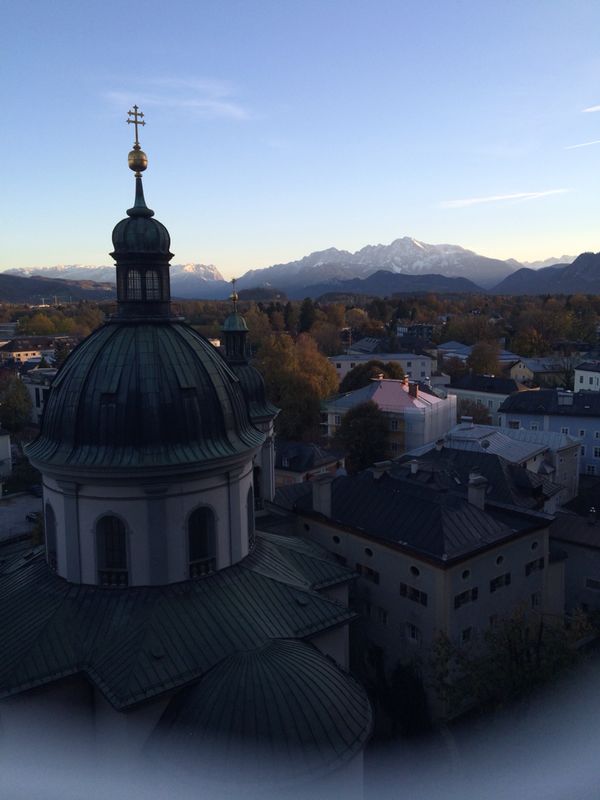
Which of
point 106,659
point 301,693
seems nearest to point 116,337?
point 106,659

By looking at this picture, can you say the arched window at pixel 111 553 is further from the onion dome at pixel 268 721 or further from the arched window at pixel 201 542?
the onion dome at pixel 268 721

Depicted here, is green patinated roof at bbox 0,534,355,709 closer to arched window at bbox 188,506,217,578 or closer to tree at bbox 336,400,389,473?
arched window at bbox 188,506,217,578

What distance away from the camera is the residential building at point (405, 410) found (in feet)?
190

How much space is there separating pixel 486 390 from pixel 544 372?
2251 centimetres

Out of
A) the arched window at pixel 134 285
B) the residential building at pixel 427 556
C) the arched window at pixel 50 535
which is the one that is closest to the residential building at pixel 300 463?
the residential building at pixel 427 556

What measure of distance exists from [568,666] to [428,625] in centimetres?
666

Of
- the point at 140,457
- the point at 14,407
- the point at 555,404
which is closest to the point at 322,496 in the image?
the point at 140,457

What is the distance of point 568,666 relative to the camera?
720 inches

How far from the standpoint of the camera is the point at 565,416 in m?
59.4

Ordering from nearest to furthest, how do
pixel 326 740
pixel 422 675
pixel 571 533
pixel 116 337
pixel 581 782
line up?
pixel 581 782, pixel 326 740, pixel 116 337, pixel 422 675, pixel 571 533

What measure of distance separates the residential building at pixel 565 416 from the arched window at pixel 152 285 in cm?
4546

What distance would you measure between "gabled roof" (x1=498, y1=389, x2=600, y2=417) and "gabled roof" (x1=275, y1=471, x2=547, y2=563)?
33.7 meters

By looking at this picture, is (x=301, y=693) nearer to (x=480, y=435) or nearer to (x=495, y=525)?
(x=495, y=525)

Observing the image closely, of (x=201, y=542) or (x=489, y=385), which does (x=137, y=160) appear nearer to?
(x=201, y=542)
